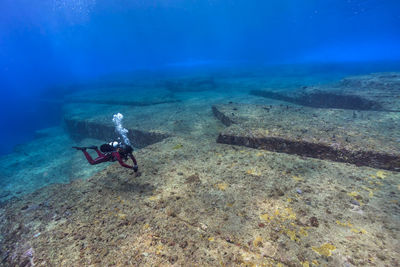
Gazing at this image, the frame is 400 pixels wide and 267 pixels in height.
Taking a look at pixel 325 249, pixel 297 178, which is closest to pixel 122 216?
pixel 325 249

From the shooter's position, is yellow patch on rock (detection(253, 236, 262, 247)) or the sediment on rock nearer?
yellow patch on rock (detection(253, 236, 262, 247))

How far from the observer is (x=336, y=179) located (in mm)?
2713

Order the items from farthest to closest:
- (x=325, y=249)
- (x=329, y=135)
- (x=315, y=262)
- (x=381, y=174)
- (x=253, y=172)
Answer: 1. (x=329, y=135)
2. (x=253, y=172)
3. (x=381, y=174)
4. (x=325, y=249)
5. (x=315, y=262)

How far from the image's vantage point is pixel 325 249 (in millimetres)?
1788

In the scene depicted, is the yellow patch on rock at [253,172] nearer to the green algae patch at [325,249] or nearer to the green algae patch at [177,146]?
the green algae patch at [325,249]

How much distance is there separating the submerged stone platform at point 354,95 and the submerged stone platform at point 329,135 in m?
1.43

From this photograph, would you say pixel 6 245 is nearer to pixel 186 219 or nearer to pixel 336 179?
pixel 186 219

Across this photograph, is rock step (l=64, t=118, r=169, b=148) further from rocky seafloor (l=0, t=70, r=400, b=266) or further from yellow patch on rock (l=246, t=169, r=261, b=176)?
yellow patch on rock (l=246, t=169, r=261, b=176)

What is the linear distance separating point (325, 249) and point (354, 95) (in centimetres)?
687

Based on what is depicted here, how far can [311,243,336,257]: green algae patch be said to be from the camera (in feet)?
5.75

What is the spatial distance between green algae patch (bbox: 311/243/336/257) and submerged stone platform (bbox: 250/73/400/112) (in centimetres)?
528

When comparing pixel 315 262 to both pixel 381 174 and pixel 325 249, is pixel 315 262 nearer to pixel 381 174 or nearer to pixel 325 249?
pixel 325 249

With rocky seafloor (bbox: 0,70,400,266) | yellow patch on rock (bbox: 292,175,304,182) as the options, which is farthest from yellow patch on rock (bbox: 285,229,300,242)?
yellow patch on rock (bbox: 292,175,304,182)

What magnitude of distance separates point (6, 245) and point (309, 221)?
11.0ft
